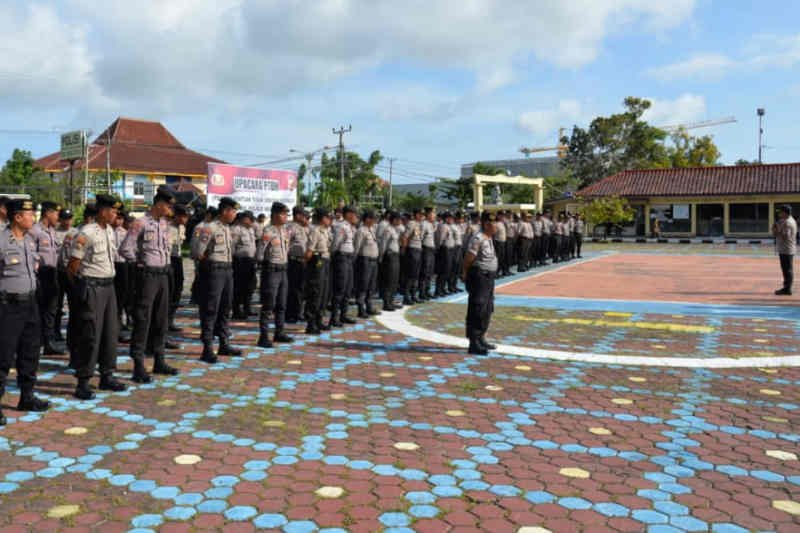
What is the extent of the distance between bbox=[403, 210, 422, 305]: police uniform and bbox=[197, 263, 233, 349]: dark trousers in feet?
17.5

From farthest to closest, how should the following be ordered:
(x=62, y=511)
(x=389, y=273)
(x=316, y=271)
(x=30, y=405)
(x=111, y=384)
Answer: (x=389, y=273) → (x=316, y=271) → (x=111, y=384) → (x=30, y=405) → (x=62, y=511)

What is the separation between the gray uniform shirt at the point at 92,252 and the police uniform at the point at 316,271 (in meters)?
3.45

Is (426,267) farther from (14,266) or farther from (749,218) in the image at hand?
(749,218)

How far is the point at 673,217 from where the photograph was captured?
4300 centimetres

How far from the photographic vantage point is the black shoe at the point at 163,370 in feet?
22.0

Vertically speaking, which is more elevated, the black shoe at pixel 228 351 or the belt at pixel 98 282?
the belt at pixel 98 282

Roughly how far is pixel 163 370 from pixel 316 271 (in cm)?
306

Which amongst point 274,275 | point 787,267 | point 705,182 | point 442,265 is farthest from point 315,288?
point 705,182

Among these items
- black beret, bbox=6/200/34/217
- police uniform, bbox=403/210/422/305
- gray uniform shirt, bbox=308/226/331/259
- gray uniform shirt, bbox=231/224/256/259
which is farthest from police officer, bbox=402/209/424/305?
black beret, bbox=6/200/34/217

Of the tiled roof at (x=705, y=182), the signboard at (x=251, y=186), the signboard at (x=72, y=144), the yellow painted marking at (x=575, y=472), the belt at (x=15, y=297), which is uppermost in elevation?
the signboard at (x=72, y=144)

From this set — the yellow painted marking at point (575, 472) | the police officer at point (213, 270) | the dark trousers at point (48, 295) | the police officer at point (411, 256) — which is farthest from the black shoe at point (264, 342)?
the yellow painted marking at point (575, 472)

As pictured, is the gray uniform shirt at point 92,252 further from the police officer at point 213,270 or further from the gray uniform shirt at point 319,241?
the gray uniform shirt at point 319,241

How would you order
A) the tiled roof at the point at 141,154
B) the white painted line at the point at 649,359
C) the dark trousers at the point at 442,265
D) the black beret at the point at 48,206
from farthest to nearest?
the tiled roof at the point at 141,154
the dark trousers at the point at 442,265
the black beret at the point at 48,206
the white painted line at the point at 649,359

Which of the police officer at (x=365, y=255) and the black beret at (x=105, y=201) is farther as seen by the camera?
the police officer at (x=365, y=255)
